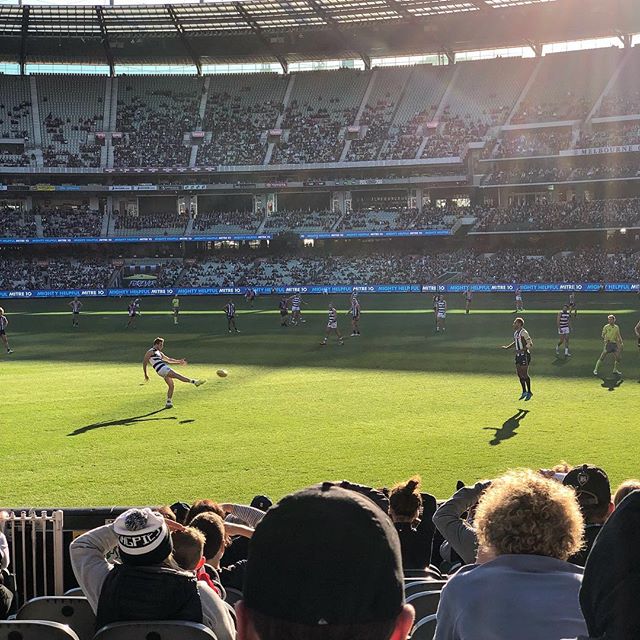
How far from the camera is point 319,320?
4641cm

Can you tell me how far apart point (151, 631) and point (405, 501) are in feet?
9.48

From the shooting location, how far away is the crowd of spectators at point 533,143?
241 ft

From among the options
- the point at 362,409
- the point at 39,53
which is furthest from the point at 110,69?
the point at 362,409

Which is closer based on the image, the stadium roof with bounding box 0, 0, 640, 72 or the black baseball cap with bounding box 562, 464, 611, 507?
the black baseball cap with bounding box 562, 464, 611, 507

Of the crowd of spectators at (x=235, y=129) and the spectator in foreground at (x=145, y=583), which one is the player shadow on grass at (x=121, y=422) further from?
the crowd of spectators at (x=235, y=129)

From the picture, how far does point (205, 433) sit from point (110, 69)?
269 ft

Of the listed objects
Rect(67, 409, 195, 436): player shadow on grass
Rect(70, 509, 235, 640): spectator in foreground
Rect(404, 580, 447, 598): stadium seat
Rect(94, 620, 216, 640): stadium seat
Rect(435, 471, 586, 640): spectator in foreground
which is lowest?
Rect(67, 409, 195, 436): player shadow on grass

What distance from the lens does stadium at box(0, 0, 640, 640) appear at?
3029 mm

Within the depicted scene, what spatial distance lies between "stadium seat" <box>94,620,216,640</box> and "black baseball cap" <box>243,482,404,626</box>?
199 cm

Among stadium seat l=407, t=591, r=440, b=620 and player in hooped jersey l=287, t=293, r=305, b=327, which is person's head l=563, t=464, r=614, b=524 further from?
player in hooped jersey l=287, t=293, r=305, b=327

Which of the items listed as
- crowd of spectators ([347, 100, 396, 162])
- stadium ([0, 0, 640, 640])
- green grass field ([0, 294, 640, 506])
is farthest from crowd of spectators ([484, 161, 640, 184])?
green grass field ([0, 294, 640, 506])

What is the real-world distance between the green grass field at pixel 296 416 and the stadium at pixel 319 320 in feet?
0.44

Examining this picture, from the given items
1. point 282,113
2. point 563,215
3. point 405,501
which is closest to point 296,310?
point 563,215

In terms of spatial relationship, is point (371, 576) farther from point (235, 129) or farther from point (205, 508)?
point (235, 129)
